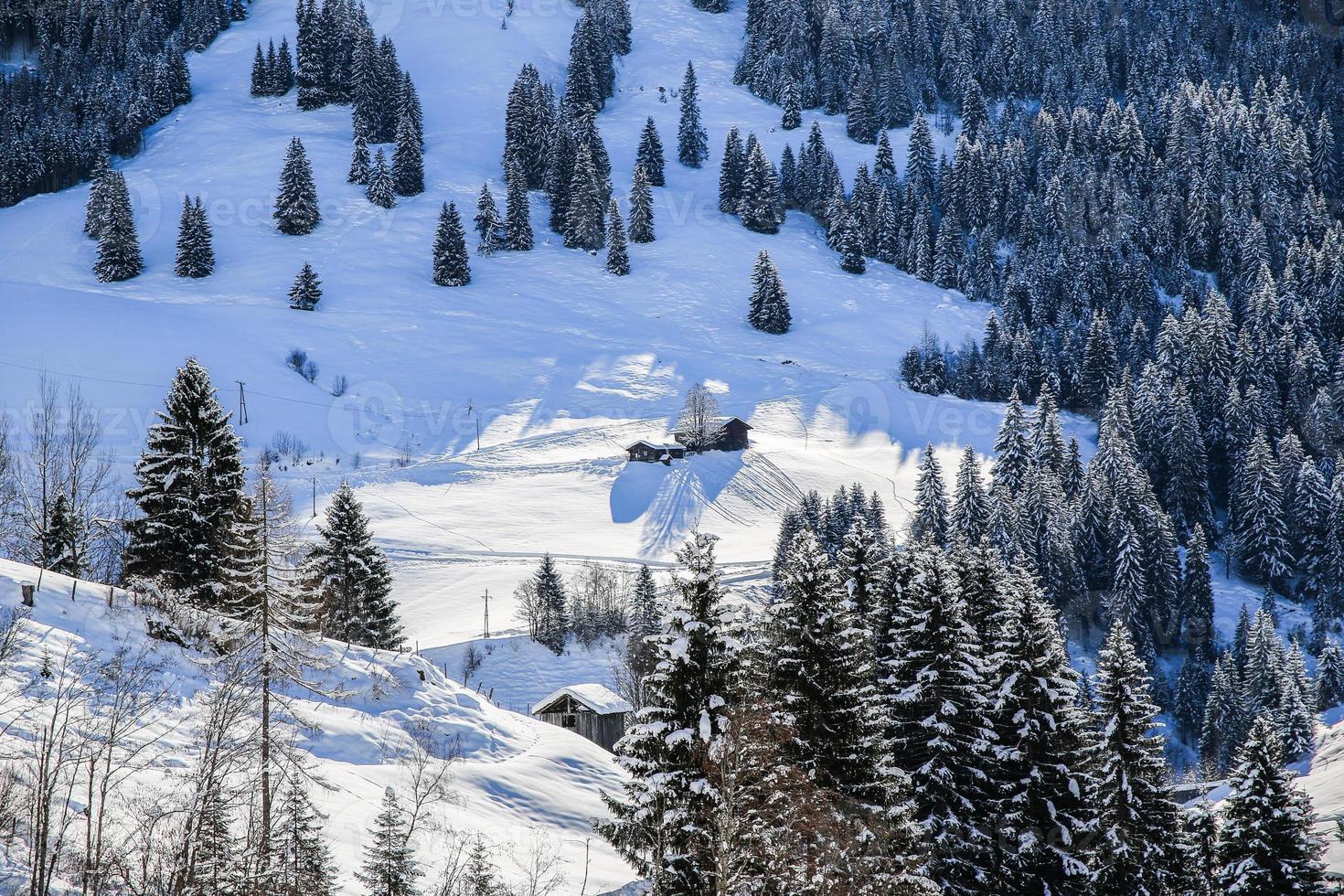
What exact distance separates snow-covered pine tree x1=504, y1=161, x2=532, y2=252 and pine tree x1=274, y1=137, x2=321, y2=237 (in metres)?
21.5

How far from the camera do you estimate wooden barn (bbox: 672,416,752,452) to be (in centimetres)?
8594

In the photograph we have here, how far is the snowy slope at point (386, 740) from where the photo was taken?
74.9ft

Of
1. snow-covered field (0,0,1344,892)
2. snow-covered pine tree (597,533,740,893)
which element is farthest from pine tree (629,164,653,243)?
snow-covered pine tree (597,533,740,893)

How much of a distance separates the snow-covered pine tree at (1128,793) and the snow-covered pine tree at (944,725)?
326cm

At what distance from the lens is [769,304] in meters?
110

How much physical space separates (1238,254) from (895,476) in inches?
2655

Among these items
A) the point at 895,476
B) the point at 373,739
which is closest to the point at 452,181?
A: the point at 895,476

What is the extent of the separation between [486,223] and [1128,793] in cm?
10483

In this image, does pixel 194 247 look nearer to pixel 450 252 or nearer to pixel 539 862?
pixel 450 252

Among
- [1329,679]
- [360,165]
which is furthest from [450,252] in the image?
[1329,679]

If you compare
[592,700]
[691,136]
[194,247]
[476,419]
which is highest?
[691,136]

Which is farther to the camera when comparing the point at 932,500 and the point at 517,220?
the point at 517,220

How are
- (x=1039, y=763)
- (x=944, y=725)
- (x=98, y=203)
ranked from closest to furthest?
(x=944, y=725) → (x=1039, y=763) → (x=98, y=203)

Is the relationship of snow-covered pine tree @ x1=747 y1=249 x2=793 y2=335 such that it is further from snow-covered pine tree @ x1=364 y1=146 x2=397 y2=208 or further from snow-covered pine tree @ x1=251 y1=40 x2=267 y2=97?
snow-covered pine tree @ x1=251 y1=40 x2=267 y2=97
